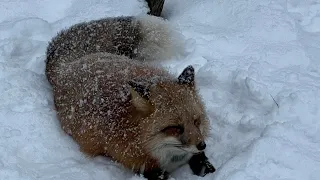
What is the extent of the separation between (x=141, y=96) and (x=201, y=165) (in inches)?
31.9

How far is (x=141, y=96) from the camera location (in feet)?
12.6

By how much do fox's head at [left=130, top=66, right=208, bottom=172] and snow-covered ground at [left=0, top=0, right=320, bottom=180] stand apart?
33cm

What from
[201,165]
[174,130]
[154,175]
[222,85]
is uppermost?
[174,130]

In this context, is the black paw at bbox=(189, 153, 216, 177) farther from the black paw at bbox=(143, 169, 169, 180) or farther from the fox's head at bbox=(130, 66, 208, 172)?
the black paw at bbox=(143, 169, 169, 180)

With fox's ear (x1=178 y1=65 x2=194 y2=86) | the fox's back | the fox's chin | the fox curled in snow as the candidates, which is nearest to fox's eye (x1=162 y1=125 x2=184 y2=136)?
the fox curled in snow

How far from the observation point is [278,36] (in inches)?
218

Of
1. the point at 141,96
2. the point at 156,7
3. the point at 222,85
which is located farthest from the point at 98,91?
the point at 156,7

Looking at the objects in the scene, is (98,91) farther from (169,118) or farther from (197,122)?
(197,122)

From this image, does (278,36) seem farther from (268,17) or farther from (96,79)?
(96,79)

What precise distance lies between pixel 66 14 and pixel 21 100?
5.92ft

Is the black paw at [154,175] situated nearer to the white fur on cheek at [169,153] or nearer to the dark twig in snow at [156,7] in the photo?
the white fur on cheek at [169,153]

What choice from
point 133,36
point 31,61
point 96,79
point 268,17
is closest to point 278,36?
point 268,17

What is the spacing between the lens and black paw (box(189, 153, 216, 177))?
406 centimetres

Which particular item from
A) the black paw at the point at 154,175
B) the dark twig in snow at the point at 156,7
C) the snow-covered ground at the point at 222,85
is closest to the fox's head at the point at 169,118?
the black paw at the point at 154,175
